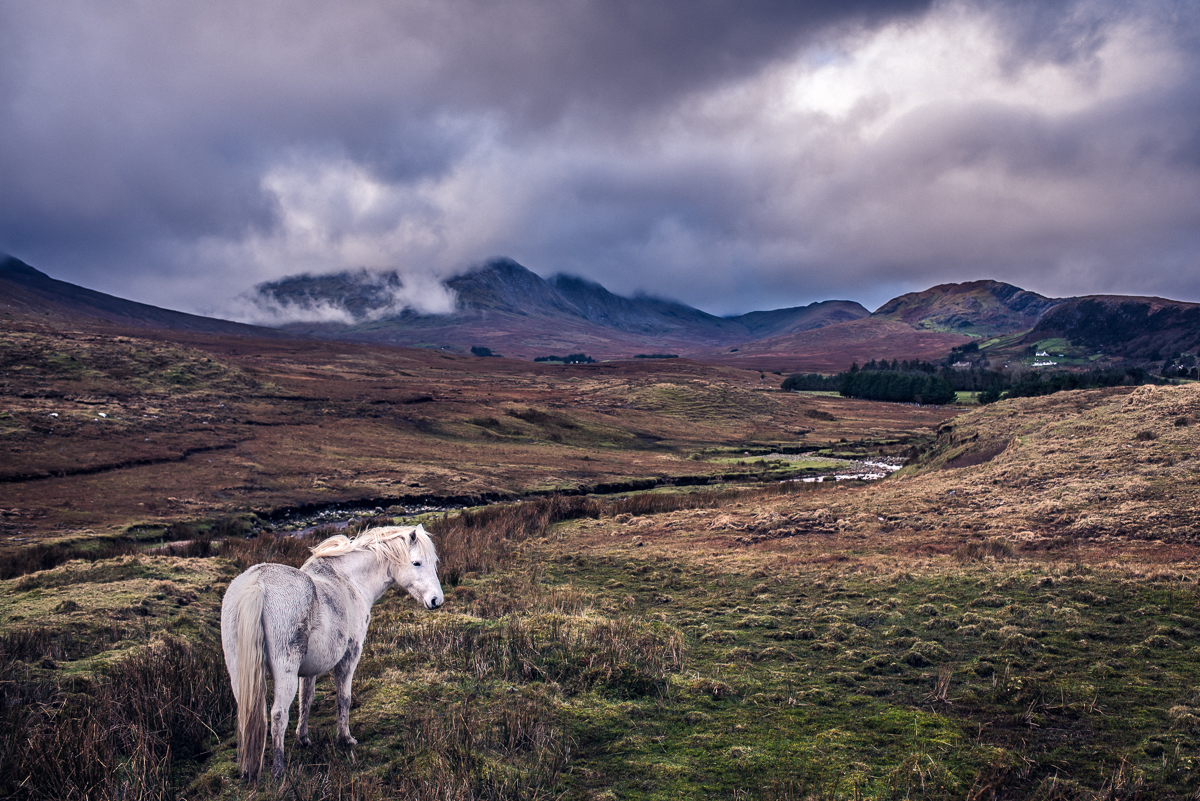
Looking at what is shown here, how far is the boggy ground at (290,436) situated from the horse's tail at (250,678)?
21.0m

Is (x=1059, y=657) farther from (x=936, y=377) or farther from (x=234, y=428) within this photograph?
(x=936, y=377)

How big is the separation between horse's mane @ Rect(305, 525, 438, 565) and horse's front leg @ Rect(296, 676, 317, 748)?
1269 millimetres

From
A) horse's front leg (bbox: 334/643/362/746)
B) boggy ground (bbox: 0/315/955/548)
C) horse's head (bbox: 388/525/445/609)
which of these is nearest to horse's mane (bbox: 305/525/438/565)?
horse's head (bbox: 388/525/445/609)

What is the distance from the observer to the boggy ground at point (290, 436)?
92.9 ft

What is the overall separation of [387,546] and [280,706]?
6.49 feet

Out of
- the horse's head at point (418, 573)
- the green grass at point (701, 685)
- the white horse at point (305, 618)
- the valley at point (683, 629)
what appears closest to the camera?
the white horse at point (305, 618)

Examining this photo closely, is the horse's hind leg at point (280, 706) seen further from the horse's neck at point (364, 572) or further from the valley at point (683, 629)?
the horse's neck at point (364, 572)

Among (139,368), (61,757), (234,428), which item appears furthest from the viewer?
(139,368)

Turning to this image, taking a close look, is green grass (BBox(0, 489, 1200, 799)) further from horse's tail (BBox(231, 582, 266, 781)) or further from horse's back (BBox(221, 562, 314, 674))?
horse's back (BBox(221, 562, 314, 674))

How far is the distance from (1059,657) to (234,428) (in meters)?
50.0

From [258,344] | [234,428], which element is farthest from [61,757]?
[258,344]

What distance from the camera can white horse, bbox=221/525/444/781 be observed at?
17.1ft

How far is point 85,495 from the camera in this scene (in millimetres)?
26781

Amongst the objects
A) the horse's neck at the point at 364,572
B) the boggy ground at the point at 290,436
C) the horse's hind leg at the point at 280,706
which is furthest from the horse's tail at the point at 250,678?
the boggy ground at the point at 290,436
